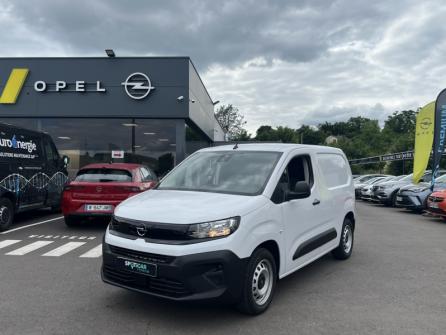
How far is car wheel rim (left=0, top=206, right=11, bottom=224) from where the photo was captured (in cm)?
931

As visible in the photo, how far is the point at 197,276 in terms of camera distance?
12.6ft

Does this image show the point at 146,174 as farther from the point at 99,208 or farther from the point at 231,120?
the point at 231,120

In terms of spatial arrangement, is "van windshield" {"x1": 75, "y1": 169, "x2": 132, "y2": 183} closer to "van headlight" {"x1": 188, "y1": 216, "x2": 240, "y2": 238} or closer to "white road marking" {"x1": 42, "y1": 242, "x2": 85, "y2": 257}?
"white road marking" {"x1": 42, "y1": 242, "x2": 85, "y2": 257}

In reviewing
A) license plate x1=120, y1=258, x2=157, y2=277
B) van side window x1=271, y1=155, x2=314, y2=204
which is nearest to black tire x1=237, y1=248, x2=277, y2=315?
van side window x1=271, y1=155, x2=314, y2=204

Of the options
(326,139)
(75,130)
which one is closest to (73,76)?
(75,130)

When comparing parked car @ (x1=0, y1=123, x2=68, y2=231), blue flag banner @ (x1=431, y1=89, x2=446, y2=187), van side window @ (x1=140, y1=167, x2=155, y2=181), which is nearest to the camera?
parked car @ (x1=0, y1=123, x2=68, y2=231)

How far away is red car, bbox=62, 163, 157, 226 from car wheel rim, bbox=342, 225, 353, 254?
4572mm

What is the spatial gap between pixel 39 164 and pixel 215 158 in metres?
7.47

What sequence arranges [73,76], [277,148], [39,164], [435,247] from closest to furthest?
[277,148]
[435,247]
[39,164]
[73,76]

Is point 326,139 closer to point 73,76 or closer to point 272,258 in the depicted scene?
A: point 73,76

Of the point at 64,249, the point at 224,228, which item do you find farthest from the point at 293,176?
the point at 64,249

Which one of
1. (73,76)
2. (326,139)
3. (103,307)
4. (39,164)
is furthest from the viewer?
(326,139)

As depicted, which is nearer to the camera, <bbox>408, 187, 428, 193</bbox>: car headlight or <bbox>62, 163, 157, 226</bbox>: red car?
<bbox>62, 163, 157, 226</bbox>: red car

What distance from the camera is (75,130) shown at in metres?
20.6
